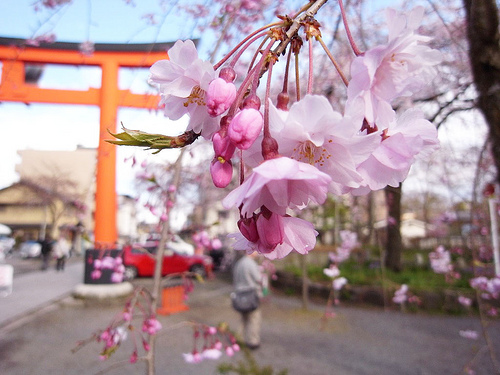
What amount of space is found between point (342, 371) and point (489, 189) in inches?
98.6

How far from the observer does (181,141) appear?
422 mm

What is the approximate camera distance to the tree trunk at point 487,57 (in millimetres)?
1453

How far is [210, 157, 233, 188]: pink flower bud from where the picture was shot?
44 centimetres

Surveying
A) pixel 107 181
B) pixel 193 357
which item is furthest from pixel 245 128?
pixel 107 181

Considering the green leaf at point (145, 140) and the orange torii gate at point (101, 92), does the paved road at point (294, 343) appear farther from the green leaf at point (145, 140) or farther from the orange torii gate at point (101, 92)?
the green leaf at point (145, 140)

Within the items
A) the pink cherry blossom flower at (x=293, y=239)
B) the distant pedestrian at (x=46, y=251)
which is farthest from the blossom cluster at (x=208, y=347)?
the distant pedestrian at (x=46, y=251)

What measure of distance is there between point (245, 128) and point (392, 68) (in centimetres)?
22

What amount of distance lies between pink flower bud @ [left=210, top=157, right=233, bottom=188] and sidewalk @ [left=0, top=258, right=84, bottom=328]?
606cm

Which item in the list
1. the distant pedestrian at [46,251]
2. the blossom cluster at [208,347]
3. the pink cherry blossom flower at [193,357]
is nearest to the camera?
the blossom cluster at [208,347]

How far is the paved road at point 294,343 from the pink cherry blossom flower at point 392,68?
10.4ft

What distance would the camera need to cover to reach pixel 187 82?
491 millimetres

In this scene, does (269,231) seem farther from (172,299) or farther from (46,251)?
(46,251)

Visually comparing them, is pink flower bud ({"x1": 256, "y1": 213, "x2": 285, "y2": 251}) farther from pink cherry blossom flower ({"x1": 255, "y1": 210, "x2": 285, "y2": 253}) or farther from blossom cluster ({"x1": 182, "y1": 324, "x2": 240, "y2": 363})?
blossom cluster ({"x1": 182, "y1": 324, "x2": 240, "y2": 363})

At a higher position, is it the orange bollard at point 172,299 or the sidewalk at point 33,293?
the orange bollard at point 172,299
